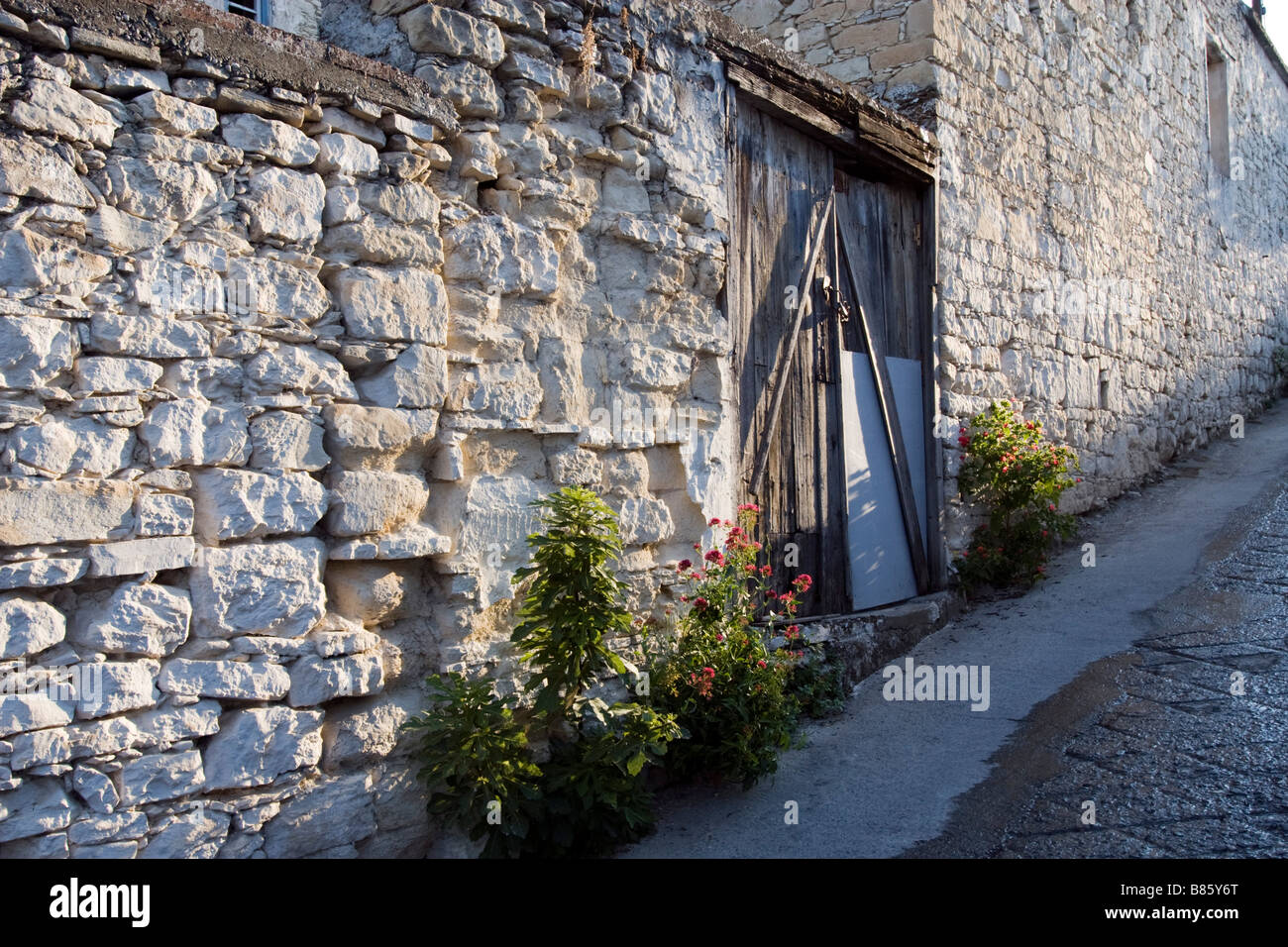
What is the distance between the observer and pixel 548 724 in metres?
3.48

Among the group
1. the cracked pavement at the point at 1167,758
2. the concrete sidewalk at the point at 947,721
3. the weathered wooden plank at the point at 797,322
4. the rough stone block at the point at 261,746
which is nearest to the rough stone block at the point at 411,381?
the rough stone block at the point at 261,746

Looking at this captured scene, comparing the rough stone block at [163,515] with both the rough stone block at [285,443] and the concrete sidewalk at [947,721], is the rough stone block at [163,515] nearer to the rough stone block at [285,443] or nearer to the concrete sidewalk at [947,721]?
the rough stone block at [285,443]

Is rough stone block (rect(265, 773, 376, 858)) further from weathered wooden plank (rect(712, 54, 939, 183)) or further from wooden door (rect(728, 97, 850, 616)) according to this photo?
weathered wooden plank (rect(712, 54, 939, 183))

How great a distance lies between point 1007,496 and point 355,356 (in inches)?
183

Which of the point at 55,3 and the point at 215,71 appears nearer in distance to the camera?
the point at 55,3

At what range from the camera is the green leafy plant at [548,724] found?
306 centimetres

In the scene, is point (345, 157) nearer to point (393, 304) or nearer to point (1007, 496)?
point (393, 304)

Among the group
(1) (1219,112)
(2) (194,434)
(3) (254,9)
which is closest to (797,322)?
(3) (254,9)

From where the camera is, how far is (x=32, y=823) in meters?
2.37

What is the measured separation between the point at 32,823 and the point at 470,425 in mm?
1674
